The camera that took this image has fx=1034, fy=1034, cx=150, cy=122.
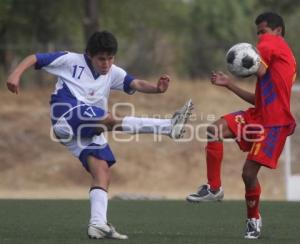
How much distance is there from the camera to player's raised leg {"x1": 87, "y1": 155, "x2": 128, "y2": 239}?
9508 millimetres

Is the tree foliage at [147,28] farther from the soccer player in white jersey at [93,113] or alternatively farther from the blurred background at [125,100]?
the soccer player in white jersey at [93,113]

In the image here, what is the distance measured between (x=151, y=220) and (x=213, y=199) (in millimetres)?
2220

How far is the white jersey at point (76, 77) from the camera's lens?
32.0 feet

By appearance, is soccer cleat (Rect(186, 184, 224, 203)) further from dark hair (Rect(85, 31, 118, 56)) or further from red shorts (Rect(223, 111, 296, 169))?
dark hair (Rect(85, 31, 118, 56))

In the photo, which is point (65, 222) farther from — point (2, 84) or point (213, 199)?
point (2, 84)

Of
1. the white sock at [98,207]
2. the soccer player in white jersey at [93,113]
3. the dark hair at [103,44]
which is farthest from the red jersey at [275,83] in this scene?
the white sock at [98,207]

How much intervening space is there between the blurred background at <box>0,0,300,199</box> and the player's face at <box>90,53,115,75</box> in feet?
40.2

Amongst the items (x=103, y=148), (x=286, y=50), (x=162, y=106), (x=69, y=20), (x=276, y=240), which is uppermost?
(x=69, y=20)

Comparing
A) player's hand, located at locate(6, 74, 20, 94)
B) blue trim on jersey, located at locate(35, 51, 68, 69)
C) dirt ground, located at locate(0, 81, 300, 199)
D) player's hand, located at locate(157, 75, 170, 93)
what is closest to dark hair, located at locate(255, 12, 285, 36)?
player's hand, located at locate(157, 75, 170, 93)

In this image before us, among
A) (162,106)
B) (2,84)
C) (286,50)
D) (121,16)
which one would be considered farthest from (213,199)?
(121,16)

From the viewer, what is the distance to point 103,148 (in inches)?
387

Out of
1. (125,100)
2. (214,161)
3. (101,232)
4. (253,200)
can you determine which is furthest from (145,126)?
(125,100)

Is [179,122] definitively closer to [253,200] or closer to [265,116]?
[265,116]

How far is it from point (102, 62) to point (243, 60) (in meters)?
1.32
